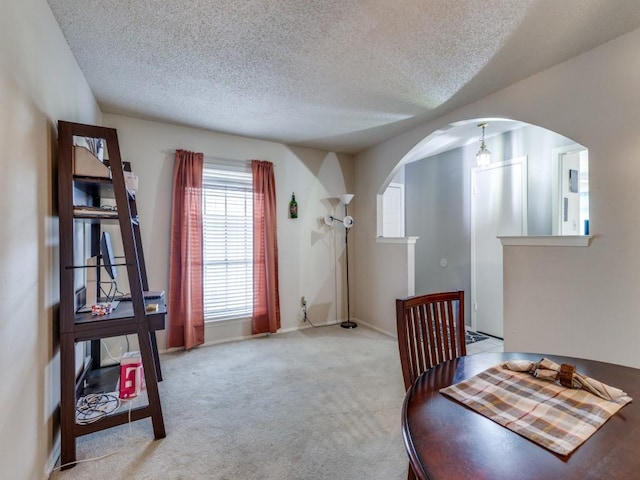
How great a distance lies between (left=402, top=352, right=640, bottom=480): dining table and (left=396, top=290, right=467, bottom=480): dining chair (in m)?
0.27

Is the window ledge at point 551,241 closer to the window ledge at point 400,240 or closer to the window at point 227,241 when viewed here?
the window ledge at point 400,240

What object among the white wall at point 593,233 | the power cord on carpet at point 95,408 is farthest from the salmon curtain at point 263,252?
the white wall at point 593,233

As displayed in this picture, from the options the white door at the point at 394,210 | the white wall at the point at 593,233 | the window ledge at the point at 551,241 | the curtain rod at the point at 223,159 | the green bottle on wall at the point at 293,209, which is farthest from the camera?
the white door at the point at 394,210

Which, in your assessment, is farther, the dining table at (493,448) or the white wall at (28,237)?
the white wall at (28,237)

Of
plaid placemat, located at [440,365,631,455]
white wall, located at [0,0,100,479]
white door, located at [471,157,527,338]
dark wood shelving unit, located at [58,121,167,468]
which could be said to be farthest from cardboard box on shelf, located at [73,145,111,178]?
white door, located at [471,157,527,338]

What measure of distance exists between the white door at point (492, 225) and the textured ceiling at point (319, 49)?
1.38 meters

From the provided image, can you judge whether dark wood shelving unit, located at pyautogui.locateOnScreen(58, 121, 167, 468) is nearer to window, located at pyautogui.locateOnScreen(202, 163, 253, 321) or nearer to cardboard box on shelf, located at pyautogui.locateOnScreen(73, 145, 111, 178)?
cardboard box on shelf, located at pyautogui.locateOnScreen(73, 145, 111, 178)

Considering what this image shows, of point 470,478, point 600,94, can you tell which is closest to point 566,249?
point 600,94

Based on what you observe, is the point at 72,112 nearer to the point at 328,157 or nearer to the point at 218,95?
the point at 218,95

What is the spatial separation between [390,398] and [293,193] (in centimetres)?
271

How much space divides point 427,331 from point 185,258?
2.77 m

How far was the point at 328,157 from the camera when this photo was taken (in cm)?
447

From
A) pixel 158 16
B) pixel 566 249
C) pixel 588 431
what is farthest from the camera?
pixel 566 249

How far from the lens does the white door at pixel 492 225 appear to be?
367cm
